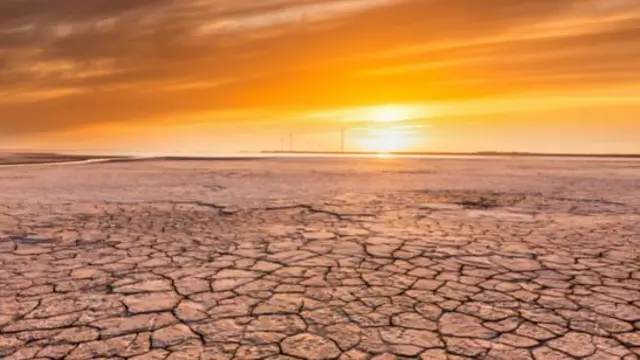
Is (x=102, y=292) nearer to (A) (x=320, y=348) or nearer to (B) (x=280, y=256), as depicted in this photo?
(B) (x=280, y=256)

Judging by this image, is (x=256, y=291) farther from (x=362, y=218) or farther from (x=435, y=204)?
(x=435, y=204)

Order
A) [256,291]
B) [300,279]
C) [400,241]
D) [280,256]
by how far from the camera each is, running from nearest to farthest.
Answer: [256,291] < [300,279] < [280,256] < [400,241]

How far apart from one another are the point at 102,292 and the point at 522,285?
10.8 ft

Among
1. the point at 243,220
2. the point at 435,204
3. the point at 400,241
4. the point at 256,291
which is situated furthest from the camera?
the point at 435,204

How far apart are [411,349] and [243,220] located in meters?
4.49

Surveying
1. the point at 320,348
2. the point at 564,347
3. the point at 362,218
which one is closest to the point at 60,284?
the point at 320,348

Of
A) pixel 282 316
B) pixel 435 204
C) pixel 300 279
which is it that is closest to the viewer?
pixel 282 316

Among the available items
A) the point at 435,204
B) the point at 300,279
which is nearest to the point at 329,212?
the point at 435,204

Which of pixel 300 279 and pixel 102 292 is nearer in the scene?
pixel 102 292

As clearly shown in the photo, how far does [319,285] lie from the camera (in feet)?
12.5

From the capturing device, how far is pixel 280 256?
15.4 ft

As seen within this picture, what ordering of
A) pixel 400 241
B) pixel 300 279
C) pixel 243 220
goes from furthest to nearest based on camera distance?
pixel 243 220, pixel 400 241, pixel 300 279

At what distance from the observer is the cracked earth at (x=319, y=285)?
2.79m

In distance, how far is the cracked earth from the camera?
279cm
